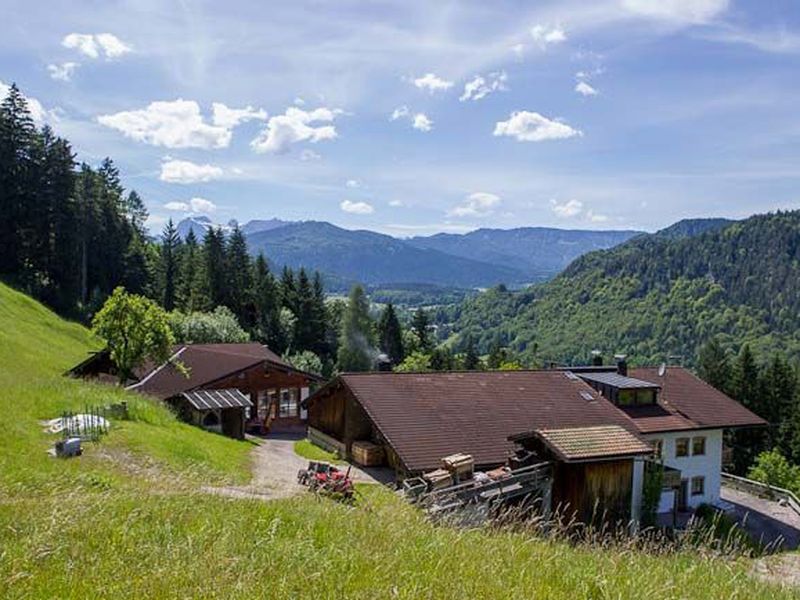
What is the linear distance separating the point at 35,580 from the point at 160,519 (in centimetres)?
198

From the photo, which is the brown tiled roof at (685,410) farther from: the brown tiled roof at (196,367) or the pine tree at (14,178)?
the pine tree at (14,178)

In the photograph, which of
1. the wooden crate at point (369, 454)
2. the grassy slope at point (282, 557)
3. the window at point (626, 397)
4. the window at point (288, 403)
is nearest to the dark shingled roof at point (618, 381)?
the window at point (626, 397)

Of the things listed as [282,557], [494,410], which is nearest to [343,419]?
[494,410]

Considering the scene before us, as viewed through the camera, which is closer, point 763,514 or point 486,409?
point 486,409

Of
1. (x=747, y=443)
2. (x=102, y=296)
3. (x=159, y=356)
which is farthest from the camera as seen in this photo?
(x=102, y=296)

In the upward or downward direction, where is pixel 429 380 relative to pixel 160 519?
downward

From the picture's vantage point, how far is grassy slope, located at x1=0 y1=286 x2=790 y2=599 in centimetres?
516

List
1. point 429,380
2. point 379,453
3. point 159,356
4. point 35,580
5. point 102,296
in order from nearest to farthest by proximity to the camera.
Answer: point 35,580, point 379,453, point 429,380, point 159,356, point 102,296

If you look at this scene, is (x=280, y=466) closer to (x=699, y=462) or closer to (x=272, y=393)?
(x=272, y=393)

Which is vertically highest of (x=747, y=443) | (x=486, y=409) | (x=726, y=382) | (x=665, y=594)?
(x=665, y=594)

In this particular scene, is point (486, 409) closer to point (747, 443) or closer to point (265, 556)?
point (265, 556)

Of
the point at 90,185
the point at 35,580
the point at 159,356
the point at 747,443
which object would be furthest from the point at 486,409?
the point at 90,185

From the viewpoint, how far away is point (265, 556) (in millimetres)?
5828

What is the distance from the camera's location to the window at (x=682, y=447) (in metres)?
35.7
